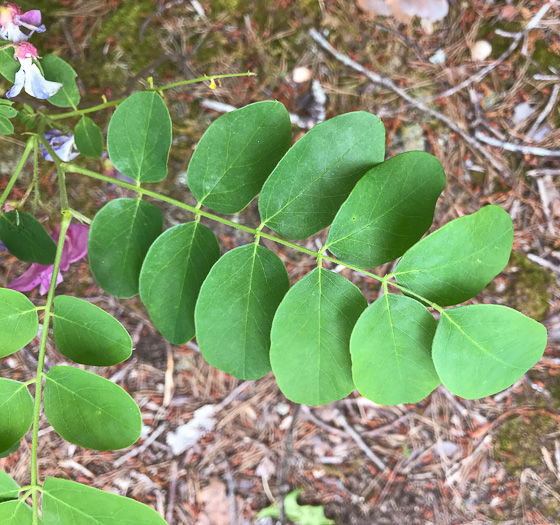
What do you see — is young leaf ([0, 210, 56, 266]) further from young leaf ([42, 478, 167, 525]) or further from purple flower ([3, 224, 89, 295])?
young leaf ([42, 478, 167, 525])

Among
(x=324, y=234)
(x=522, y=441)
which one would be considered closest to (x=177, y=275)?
(x=324, y=234)

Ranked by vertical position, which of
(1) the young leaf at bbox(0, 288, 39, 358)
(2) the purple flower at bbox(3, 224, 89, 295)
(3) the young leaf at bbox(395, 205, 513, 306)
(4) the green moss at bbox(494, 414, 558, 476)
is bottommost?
(4) the green moss at bbox(494, 414, 558, 476)

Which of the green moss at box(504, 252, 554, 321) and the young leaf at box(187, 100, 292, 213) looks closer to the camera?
the young leaf at box(187, 100, 292, 213)

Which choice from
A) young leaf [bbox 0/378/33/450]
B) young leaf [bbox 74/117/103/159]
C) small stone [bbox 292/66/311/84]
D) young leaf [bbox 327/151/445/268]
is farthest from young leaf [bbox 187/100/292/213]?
small stone [bbox 292/66/311/84]

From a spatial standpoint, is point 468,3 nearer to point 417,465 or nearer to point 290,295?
point 290,295

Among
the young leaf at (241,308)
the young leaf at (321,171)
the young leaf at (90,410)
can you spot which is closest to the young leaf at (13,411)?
the young leaf at (90,410)

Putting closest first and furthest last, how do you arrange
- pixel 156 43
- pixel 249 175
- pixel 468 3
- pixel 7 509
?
pixel 7 509 → pixel 249 175 → pixel 156 43 → pixel 468 3

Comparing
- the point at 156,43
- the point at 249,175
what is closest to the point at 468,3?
the point at 156,43
